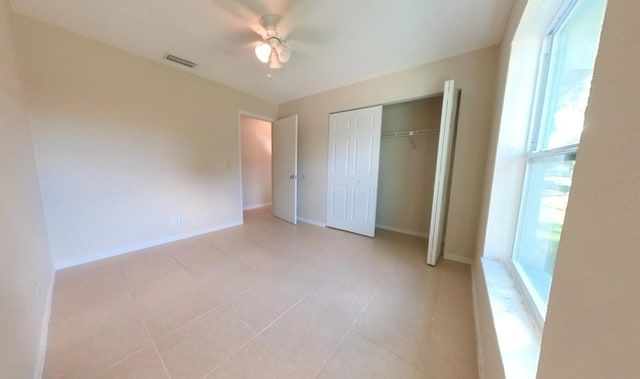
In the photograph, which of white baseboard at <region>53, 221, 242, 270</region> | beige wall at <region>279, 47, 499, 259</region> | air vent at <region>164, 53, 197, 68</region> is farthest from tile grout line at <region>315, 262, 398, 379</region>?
air vent at <region>164, 53, 197, 68</region>

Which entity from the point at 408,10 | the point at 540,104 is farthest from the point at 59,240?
the point at 540,104

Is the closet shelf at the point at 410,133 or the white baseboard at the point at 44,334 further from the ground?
the closet shelf at the point at 410,133

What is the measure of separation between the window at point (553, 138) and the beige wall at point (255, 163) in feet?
15.1

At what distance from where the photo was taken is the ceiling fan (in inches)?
70.3

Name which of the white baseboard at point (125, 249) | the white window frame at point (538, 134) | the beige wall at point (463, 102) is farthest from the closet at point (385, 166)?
the white baseboard at point (125, 249)

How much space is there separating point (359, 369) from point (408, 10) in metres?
2.66

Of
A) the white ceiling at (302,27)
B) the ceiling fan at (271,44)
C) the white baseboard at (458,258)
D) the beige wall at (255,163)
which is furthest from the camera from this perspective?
the beige wall at (255,163)

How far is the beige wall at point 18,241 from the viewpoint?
0.91 metres

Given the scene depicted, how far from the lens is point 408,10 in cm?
Answer: 167

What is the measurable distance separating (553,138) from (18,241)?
3170mm

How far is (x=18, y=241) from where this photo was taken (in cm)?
117

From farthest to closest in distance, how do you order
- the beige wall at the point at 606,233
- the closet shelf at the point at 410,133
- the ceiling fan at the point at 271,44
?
the closet shelf at the point at 410,133, the ceiling fan at the point at 271,44, the beige wall at the point at 606,233

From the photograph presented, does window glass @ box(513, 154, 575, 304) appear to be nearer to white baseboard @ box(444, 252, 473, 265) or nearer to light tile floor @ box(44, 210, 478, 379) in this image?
light tile floor @ box(44, 210, 478, 379)

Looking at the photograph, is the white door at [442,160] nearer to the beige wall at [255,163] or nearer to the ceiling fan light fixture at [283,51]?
the ceiling fan light fixture at [283,51]
